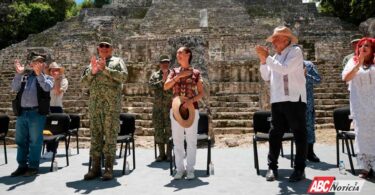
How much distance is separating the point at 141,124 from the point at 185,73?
224 inches

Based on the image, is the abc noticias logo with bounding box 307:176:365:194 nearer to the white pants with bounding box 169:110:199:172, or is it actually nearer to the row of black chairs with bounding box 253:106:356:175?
the row of black chairs with bounding box 253:106:356:175

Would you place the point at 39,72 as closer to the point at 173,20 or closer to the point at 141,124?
the point at 141,124

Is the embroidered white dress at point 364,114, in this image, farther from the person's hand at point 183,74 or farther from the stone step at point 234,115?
the stone step at point 234,115

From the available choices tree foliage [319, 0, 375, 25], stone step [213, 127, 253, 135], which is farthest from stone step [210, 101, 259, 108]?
tree foliage [319, 0, 375, 25]

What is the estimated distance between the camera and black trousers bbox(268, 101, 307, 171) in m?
4.59

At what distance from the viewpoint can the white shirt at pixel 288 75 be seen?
14.9 feet

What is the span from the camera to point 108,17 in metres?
31.8

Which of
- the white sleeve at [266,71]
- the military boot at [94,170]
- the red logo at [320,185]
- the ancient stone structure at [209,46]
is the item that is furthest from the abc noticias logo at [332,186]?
the ancient stone structure at [209,46]

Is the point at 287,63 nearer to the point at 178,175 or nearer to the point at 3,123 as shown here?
the point at 178,175

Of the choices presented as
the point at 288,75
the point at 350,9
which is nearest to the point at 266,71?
the point at 288,75

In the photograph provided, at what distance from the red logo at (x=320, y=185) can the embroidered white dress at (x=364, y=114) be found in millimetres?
711

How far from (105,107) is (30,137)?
4.20 feet

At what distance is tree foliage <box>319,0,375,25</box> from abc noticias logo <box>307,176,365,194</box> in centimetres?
2268

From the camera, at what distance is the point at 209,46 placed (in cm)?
1966
